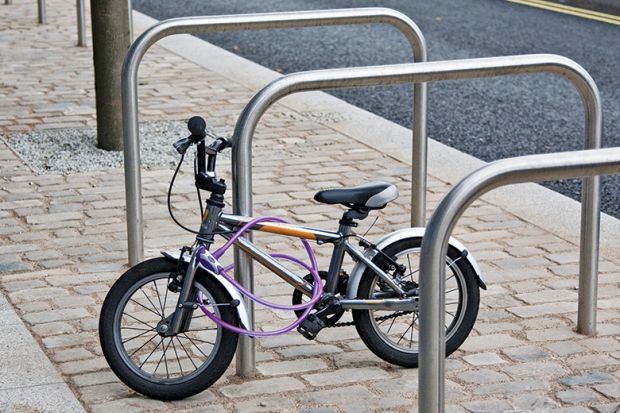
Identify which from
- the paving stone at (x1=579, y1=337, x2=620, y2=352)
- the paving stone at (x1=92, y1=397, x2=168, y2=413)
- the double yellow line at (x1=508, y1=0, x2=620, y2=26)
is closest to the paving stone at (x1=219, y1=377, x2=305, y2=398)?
the paving stone at (x1=92, y1=397, x2=168, y2=413)

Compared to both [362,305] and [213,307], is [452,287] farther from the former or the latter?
[213,307]

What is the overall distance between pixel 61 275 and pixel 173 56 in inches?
236

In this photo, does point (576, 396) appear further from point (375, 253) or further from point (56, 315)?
point (56, 315)

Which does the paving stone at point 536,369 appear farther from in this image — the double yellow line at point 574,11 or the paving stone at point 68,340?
the double yellow line at point 574,11

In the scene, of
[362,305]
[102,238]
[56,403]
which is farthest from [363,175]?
[56,403]

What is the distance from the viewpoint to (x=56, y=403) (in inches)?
178

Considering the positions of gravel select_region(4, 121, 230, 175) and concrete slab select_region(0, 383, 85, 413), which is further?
gravel select_region(4, 121, 230, 175)

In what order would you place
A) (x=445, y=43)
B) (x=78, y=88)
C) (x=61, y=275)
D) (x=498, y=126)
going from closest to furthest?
1. (x=61, y=275)
2. (x=498, y=126)
3. (x=78, y=88)
4. (x=445, y=43)

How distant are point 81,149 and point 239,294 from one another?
3914mm

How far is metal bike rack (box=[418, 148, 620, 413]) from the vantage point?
3.29m

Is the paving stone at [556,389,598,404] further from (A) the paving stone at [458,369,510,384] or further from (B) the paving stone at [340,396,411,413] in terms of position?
(B) the paving stone at [340,396,411,413]

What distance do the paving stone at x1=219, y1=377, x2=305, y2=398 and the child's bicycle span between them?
106 mm

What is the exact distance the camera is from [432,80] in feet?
Answer: 16.6

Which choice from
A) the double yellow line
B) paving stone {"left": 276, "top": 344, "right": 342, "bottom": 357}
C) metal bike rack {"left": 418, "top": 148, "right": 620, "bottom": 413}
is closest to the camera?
metal bike rack {"left": 418, "top": 148, "right": 620, "bottom": 413}
